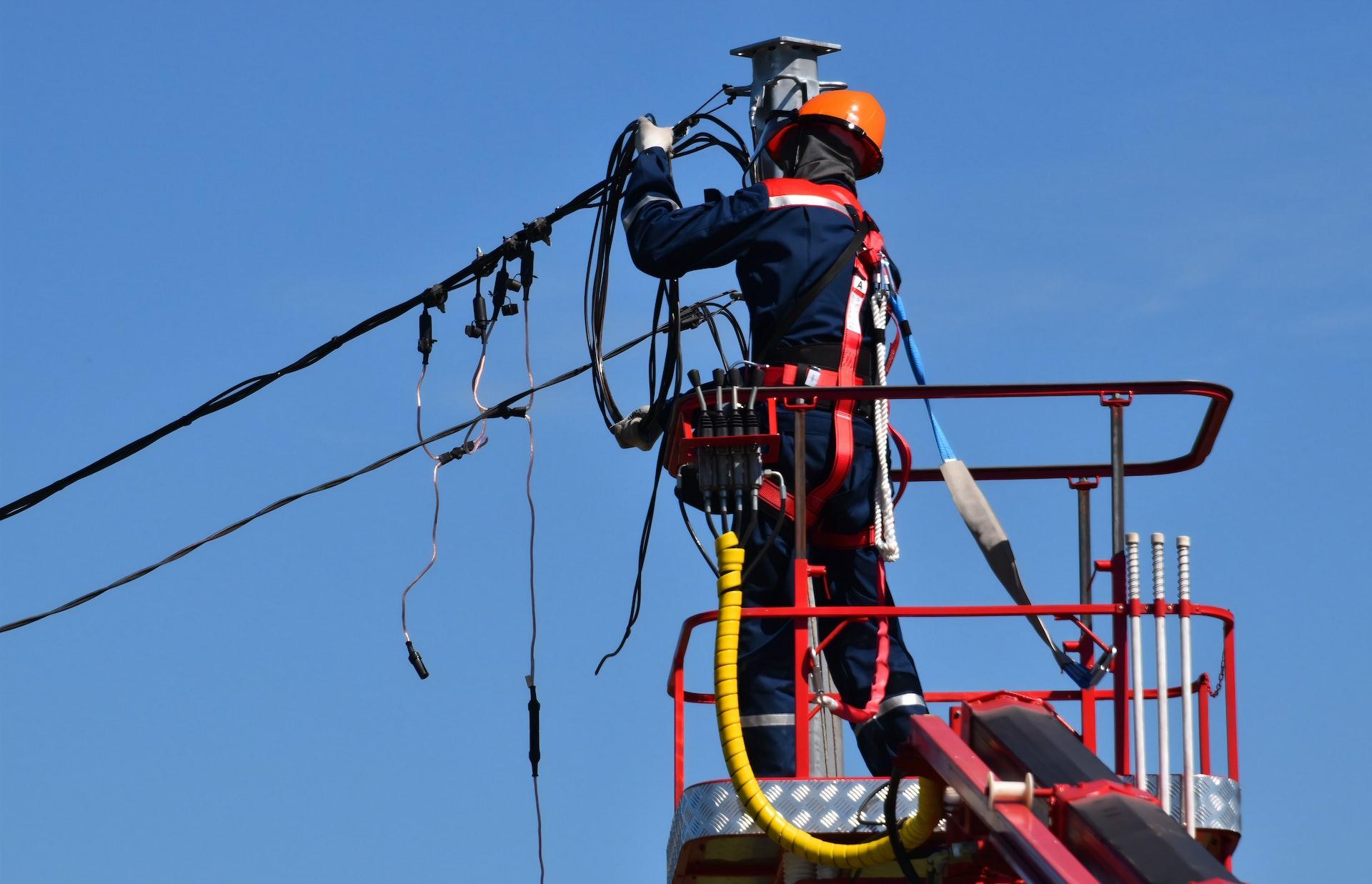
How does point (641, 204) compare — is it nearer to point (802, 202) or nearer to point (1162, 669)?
point (802, 202)

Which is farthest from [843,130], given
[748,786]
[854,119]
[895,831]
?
[895,831]

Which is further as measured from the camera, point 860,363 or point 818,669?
point 860,363

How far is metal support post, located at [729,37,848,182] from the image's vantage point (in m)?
10.5

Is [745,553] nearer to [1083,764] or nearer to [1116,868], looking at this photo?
[1083,764]

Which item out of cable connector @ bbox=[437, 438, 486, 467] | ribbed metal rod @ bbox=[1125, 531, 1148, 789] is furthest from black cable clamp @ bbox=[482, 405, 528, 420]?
ribbed metal rod @ bbox=[1125, 531, 1148, 789]

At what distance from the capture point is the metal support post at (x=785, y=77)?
10508 mm

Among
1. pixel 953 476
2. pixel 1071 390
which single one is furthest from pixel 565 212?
pixel 1071 390

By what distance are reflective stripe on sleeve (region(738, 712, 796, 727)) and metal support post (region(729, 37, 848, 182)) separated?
3.31 metres

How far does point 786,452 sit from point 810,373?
469mm

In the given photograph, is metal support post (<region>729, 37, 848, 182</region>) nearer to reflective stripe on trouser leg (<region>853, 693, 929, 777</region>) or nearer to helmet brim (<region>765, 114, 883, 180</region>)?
helmet brim (<region>765, 114, 883, 180</region>)

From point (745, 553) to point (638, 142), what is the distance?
6.75 feet

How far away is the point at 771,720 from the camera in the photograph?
26.7 ft

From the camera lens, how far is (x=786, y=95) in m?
10.5

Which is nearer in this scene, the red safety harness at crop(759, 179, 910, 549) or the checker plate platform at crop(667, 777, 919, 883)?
the checker plate platform at crop(667, 777, 919, 883)
